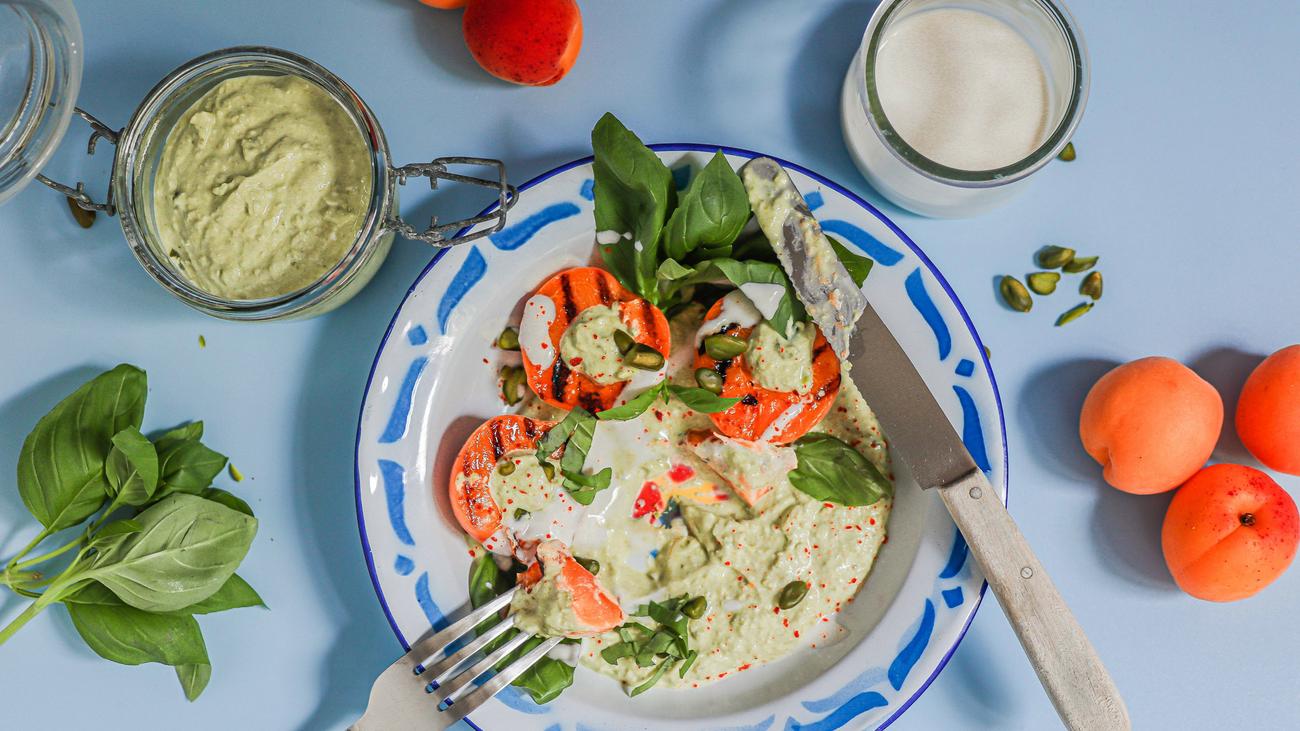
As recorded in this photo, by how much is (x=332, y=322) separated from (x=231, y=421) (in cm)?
23

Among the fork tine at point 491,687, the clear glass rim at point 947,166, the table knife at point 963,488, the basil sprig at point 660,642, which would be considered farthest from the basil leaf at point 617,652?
the clear glass rim at point 947,166

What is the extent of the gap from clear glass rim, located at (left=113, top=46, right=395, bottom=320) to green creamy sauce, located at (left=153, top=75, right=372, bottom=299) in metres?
0.03

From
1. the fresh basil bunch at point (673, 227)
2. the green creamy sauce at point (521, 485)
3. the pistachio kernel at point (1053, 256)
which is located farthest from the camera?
the pistachio kernel at point (1053, 256)

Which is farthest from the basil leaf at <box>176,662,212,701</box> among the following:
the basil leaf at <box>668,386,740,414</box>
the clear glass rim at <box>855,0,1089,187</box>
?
the clear glass rim at <box>855,0,1089,187</box>

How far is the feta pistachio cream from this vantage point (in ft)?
4.45

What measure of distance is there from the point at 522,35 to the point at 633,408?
554 mm

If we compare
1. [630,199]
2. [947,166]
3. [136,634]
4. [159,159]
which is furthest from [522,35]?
[136,634]

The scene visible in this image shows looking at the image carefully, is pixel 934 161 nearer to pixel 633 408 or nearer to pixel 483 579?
pixel 633 408

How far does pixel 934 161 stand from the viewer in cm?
131

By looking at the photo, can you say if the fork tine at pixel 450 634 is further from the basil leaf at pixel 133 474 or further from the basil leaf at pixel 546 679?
the basil leaf at pixel 133 474

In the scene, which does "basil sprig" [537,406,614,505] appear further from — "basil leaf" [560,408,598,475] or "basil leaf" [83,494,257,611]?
"basil leaf" [83,494,257,611]

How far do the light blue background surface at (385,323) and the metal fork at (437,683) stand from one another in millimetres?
168

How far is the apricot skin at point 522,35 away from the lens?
4.34ft

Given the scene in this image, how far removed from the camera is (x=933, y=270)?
1.32m
